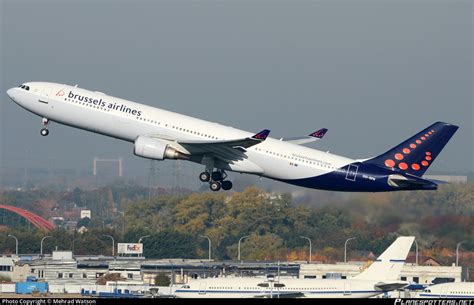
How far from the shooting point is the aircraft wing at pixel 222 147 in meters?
67.4

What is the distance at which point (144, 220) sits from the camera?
119m

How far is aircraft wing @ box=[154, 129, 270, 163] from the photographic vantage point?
67375mm

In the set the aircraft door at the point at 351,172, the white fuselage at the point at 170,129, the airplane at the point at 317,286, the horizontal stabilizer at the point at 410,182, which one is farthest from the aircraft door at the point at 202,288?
the horizontal stabilizer at the point at 410,182

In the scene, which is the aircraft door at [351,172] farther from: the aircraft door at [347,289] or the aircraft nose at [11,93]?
the aircraft nose at [11,93]

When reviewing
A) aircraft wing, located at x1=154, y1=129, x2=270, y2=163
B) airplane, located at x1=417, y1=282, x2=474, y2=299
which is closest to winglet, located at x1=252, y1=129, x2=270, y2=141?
aircraft wing, located at x1=154, y1=129, x2=270, y2=163

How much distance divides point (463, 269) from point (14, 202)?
6926cm

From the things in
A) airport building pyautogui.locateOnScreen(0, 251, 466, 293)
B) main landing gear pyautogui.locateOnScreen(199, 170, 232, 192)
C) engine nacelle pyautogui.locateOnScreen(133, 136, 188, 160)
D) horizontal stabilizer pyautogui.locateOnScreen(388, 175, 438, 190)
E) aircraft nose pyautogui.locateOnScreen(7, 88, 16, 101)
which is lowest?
airport building pyautogui.locateOnScreen(0, 251, 466, 293)

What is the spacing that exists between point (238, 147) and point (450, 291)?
13.2 metres

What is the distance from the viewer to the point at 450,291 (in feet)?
218

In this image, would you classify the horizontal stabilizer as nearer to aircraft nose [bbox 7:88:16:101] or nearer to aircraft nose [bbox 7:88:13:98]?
aircraft nose [bbox 7:88:16:101]

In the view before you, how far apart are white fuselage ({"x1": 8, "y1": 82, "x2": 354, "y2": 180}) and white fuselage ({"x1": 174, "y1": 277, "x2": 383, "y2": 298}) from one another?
645 centimetres

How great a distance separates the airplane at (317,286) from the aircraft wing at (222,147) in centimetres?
708

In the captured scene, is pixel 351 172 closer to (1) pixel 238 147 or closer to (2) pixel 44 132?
(1) pixel 238 147

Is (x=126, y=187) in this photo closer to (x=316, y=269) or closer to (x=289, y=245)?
(x=289, y=245)
